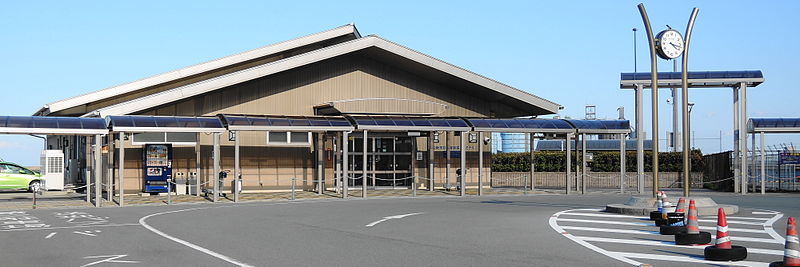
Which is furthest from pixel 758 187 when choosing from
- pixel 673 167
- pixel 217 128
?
pixel 217 128

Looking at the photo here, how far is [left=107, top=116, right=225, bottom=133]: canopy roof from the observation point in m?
26.5

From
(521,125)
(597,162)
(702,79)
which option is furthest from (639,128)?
(597,162)

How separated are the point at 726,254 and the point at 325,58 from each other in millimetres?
22253

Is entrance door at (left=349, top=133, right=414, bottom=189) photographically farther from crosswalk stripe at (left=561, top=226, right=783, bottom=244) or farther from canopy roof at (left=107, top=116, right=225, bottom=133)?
crosswalk stripe at (left=561, top=226, right=783, bottom=244)

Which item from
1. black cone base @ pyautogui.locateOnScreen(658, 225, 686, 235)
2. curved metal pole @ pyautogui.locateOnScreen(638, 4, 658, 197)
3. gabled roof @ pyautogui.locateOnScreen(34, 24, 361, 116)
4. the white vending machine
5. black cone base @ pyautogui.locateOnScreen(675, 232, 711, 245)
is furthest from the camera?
the white vending machine

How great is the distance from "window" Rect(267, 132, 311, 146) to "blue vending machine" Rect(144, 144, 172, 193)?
4.09 meters

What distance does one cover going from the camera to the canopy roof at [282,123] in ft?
93.8

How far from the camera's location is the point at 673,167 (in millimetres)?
47500

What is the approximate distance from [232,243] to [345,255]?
8.72 feet

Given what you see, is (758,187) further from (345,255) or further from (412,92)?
(345,255)

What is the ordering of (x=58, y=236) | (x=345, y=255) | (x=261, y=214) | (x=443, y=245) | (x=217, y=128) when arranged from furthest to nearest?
1. (x=217, y=128)
2. (x=261, y=214)
3. (x=58, y=236)
4. (x=443, y=245)
5. (x=345, y=255)

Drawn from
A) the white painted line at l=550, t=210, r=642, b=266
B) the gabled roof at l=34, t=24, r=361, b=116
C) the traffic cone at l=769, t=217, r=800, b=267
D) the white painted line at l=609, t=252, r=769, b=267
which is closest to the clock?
the white painted line at l=550, t=210, r=642, b=266

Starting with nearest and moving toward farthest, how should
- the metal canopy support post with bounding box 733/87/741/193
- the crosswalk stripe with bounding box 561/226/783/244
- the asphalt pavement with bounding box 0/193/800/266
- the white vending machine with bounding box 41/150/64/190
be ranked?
1. the asphalt pavement with bounding box 0/193/800/266
2. the crosswalk stripe with bounding box 561/226/783/244
3. the white vending machine with bounding box 41/150/64/190
4. the metal canopy support post with bounding box 733/87/741/193

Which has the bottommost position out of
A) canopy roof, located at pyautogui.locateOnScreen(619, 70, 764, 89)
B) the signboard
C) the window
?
the signboard
